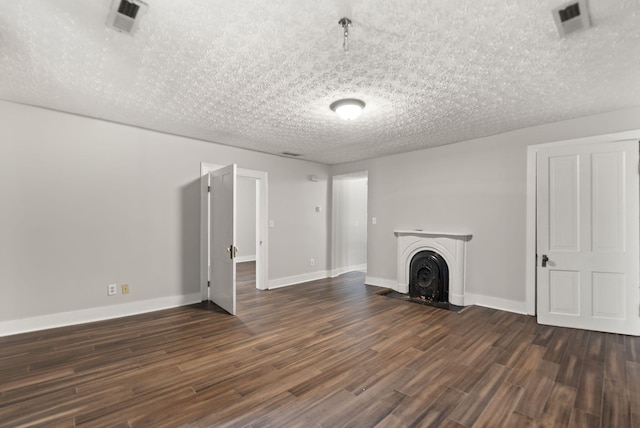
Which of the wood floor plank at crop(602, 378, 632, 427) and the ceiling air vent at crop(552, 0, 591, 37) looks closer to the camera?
the ceiling air vent at crop(552, 0, 591, 37)

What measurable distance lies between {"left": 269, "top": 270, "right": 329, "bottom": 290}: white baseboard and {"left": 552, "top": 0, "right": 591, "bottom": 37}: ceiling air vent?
4.98 m

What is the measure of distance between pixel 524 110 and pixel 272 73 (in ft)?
9.37

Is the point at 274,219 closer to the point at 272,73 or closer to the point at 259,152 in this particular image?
the point at 259,152

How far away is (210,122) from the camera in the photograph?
370cm

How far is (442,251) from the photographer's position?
4.57m

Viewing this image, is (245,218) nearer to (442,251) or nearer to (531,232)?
(442,251)

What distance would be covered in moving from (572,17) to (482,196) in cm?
291

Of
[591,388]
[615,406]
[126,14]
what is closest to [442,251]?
[591,388]

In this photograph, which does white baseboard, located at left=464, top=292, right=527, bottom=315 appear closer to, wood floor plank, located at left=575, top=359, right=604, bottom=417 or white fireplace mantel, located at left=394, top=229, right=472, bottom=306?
white fireplace mantel, located at left=394, top=229, right=472, bottom=306

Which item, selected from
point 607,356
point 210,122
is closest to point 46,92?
point 210,122

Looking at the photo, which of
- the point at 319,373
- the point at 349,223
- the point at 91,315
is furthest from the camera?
the point at 349,223

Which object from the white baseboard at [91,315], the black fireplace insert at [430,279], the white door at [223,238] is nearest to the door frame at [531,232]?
the black fireplace insert at [430,279]

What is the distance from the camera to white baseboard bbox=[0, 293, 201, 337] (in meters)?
3.17

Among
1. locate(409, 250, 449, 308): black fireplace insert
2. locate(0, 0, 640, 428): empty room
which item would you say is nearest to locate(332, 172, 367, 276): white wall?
locate(0, 0, 640, 428): empty room
